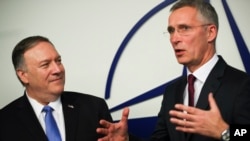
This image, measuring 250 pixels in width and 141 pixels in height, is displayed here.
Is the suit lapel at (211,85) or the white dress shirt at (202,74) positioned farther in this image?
the white dress shirt at (202,74)

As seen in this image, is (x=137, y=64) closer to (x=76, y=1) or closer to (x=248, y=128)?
(x=76, y=1)

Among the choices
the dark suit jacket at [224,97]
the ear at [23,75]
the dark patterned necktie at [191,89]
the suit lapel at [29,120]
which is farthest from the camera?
the ear at [23,75]

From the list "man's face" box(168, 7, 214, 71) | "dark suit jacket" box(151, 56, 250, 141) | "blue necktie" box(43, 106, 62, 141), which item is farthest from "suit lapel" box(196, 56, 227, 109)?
"blue necktie" box(43, 106, 62, 141)

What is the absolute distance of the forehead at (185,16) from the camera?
7.48ft

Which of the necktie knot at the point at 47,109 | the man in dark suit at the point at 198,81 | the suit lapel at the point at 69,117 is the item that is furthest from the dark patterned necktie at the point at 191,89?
the necktie knot at the point at 47,109

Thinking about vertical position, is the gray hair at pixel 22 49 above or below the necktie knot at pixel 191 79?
above

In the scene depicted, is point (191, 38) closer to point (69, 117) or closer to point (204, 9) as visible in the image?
point (204, 9)

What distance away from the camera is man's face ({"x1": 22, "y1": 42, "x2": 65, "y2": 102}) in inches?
99.0

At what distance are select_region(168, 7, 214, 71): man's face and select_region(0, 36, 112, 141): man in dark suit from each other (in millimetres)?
735

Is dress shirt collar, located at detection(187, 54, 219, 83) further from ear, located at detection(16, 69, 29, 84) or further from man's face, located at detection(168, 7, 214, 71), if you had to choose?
ear, located at detection(16, 69, 29, 84)

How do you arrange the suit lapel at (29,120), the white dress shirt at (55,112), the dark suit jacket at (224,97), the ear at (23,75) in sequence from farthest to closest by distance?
the ear at (23,75)
the white dress shirt at (55,112)
the suit lapel at (29,120)
the dark suit jacket at (224,97)

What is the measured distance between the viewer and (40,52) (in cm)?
253

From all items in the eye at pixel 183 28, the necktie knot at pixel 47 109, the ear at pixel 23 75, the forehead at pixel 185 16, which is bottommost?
the necktie knot at pixel 47 109

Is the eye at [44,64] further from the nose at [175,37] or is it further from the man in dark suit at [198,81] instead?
the nose at [175,37]
